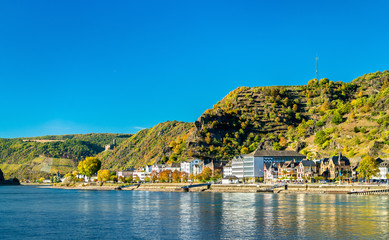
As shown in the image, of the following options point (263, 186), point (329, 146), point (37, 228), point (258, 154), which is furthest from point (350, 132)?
point (37, 228)

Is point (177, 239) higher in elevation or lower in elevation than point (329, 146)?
lower

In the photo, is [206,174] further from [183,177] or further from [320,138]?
[320,138]

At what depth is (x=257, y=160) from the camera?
183500 millimetres

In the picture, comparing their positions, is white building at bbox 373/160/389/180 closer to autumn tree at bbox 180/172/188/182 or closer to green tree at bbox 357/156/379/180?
green tree at bbox 357/156/379/180

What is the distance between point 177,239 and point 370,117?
169621 mm

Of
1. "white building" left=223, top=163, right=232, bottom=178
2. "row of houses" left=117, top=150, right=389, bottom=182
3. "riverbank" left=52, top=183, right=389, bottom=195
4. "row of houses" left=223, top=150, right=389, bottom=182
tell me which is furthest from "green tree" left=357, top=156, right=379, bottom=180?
"white building" left=223, top=163, right=232, bottom=178

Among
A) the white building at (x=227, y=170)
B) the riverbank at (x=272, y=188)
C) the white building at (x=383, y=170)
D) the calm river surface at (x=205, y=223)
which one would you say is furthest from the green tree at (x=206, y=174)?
the calm river surface at (x=205, y=223)

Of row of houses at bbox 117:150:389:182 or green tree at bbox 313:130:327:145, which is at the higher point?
green tree at bbox 313:130:327:145

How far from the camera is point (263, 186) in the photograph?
141 m

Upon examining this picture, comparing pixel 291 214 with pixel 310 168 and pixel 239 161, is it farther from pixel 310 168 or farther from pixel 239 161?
pixel 239 161

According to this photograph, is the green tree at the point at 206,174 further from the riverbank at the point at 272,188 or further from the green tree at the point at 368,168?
the green tree at the point at 368,168

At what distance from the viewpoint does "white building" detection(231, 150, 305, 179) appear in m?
183

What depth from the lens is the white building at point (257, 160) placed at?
182625 millimetres

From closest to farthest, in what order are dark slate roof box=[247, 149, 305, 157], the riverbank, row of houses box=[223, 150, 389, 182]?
the riverbank → row of houses box=[223, 150, 389, 182] → dark slate roof box=[247, 149, 305, 157]
